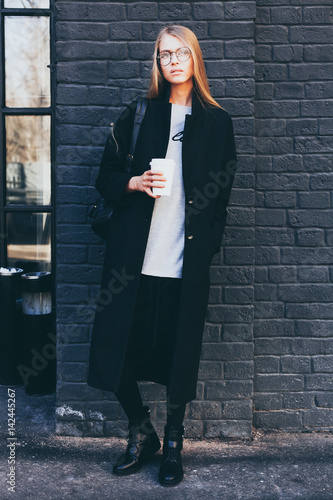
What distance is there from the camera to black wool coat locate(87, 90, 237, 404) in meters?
2.83

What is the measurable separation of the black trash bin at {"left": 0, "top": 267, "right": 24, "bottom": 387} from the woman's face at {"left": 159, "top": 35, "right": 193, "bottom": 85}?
6.48ft

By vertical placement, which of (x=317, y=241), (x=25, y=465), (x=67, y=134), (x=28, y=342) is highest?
(x=67, y=134)

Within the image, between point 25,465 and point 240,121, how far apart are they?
231 centimetres

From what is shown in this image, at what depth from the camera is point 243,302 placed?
11.5ft

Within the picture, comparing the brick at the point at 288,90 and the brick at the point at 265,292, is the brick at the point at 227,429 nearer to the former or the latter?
the brick at the point at 265,292

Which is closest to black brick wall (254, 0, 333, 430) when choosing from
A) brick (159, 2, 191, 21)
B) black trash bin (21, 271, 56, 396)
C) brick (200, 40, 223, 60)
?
brick (200, 40, 223, 60)

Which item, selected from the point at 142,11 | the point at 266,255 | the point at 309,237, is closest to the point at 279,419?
the point at 266,255

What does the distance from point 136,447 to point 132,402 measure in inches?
9.8

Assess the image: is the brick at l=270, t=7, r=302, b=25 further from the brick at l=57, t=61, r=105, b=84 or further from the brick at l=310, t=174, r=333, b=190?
the brick at l=57, t=61, r=105, b=84

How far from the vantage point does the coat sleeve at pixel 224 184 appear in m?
2.97

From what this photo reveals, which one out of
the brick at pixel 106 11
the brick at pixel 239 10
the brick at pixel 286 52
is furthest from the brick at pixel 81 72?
the brick at pixel 286 52

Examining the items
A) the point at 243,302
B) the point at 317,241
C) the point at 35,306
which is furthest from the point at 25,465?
the point at 317,241

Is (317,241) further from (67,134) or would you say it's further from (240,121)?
(67,134)

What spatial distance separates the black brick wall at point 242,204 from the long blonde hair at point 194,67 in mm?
466
